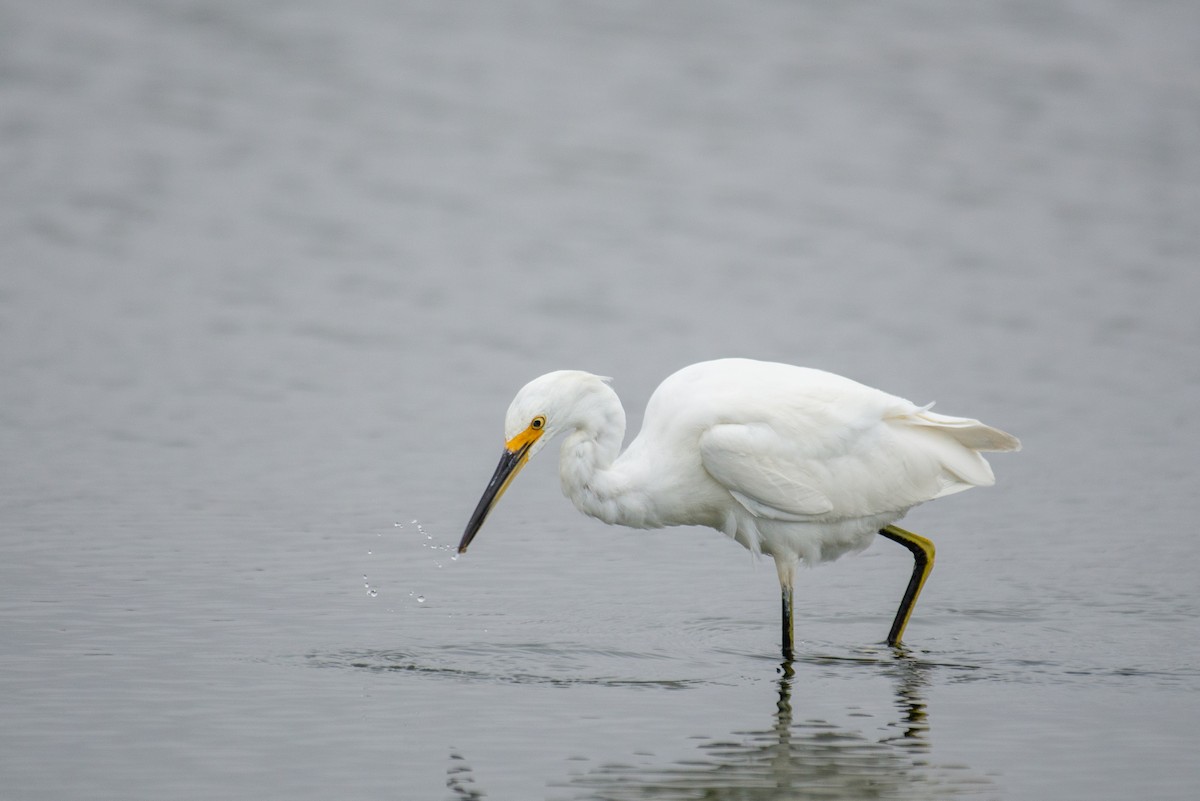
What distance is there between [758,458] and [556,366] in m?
5.01

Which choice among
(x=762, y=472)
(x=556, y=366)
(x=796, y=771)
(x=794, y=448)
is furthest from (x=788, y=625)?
(x=556, y=366)

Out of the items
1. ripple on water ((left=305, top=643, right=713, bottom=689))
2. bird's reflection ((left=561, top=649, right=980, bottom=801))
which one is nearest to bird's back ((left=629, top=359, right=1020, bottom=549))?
ripple on water ((left=305, top=643, right=713, bottom=689))

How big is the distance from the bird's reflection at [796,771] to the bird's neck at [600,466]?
58.5 inches

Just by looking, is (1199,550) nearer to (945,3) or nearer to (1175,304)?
(1175,304)

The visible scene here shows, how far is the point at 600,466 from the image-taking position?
314 inches

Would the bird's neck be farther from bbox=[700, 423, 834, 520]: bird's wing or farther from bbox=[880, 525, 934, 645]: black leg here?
bbox=[880, 525, 934, 645]: black leg

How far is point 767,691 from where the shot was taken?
7160 mm

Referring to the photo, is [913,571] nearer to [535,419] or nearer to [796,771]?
[535,419]

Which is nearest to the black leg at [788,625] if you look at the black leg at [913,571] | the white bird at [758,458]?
the white bird at [758,458]

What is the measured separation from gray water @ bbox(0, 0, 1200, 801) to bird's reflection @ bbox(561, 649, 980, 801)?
3 centimetres

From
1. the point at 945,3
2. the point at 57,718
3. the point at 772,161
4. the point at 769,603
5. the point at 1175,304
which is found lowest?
the point at 57,718

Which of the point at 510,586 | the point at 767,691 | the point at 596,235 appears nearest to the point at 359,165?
the point at 596,235

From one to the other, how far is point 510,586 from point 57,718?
2.57 meters

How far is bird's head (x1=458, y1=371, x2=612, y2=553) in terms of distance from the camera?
7602mm
